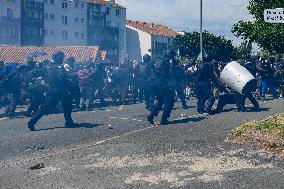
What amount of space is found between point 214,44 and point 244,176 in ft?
178

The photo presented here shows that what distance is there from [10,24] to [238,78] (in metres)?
55.6

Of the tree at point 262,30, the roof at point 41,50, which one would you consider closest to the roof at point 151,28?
the roof at point 41,50

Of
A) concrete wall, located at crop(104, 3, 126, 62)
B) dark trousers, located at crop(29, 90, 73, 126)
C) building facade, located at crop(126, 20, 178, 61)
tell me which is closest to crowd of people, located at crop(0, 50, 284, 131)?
dark trousers, located at crop(29, 90, 73, 126)

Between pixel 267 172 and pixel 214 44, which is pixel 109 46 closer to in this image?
pixel 214 44

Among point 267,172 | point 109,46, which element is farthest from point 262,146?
point 109,46

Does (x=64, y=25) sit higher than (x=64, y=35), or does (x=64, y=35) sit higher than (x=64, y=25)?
(x=64, y=25)

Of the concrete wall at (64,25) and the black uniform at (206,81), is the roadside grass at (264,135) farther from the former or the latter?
the concrete wall at (64,25)

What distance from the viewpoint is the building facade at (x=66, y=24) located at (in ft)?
207

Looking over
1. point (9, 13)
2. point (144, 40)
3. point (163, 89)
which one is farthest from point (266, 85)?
point (144, 40)

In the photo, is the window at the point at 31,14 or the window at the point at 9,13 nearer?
the window at the point at 9,13

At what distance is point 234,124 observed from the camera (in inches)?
396

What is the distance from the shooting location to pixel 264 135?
8.04 m

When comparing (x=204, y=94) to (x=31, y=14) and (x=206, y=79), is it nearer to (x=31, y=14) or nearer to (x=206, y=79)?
(x=206, y=79)

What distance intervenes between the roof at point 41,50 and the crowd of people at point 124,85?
1095 inches
